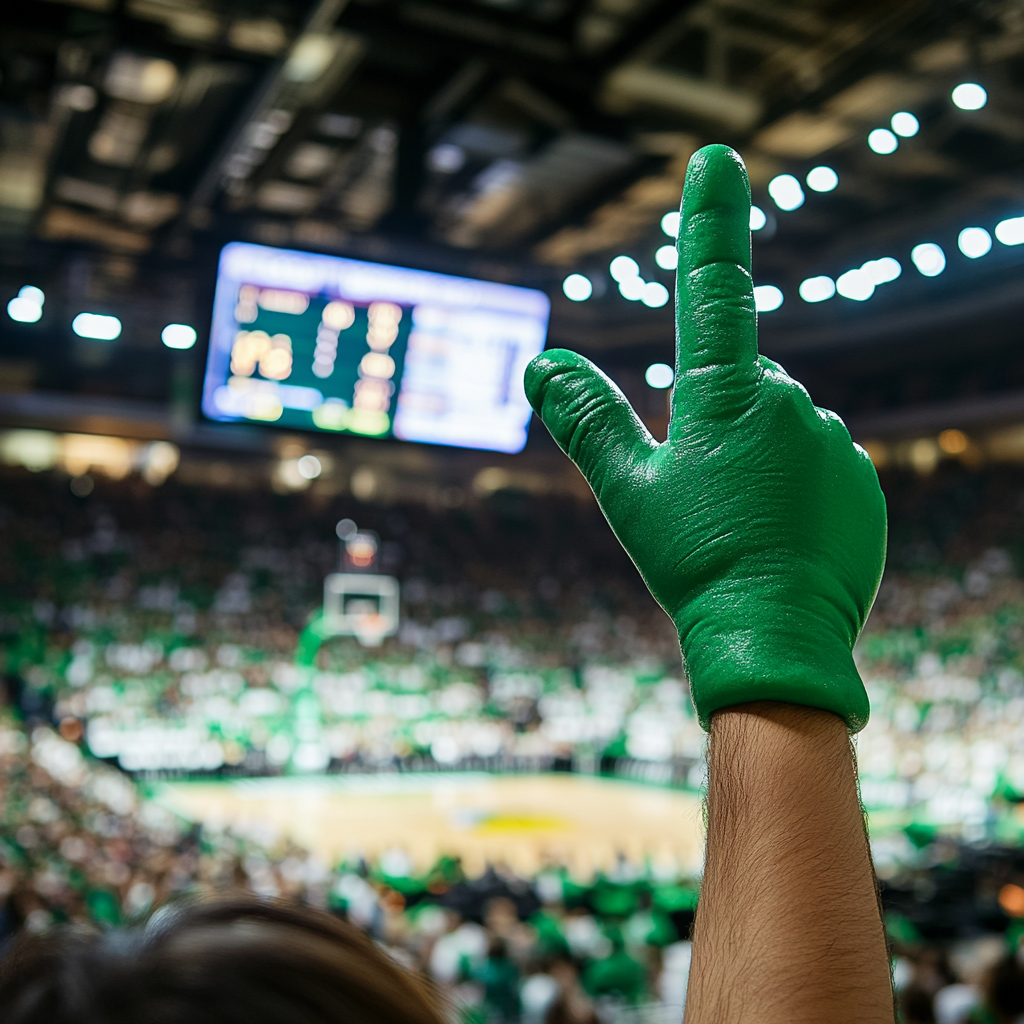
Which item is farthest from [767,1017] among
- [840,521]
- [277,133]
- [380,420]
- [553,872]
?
[277,133]

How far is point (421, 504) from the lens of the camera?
24.6 m

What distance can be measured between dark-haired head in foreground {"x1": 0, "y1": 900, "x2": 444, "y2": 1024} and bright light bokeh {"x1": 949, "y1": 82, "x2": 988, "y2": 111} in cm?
643

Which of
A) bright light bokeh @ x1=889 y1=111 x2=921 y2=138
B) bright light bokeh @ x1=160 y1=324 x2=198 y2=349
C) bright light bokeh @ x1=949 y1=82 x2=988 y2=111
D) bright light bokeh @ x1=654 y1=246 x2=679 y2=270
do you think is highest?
bright light bokeh @ x1=160 y1=324 x2=198 y2=349

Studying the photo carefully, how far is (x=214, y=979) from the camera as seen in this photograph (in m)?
0.56

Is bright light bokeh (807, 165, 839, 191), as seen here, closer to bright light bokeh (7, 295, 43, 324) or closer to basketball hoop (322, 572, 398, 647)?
bright light bokeh (7, 295, 43, 324)

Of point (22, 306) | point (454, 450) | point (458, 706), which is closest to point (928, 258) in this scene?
point (454, 450)

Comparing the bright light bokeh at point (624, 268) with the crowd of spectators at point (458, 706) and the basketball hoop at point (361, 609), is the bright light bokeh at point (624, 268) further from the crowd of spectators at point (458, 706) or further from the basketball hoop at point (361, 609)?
the basketball hoop at point (361, 609)

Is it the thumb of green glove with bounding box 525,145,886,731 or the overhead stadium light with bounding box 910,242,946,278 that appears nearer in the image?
the thumb of green glove with bounding box 525,145,886,731

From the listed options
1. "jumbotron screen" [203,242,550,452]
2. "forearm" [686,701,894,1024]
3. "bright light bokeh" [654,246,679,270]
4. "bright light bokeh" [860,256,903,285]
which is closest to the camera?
"forearm" [686,701,894,1024]

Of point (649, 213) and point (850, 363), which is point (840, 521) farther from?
point (850, 363)

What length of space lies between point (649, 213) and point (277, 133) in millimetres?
5540

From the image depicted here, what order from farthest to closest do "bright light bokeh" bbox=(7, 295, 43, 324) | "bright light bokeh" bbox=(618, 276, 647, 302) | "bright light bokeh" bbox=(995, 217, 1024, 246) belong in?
"bright light bokeh" bbox=(7, 295, 43, 324)
"bright light bokeh" bbox=(618, 276, 647, 302)
"bright light bokeh" bbox=(995, 217, 1024, 246)

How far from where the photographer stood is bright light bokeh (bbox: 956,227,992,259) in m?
6.54

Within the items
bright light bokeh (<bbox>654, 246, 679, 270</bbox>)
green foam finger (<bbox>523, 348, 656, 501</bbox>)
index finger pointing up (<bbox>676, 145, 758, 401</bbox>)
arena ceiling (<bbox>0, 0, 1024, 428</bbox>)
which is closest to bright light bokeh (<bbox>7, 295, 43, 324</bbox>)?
arena ceiling (<bbox>0, 0, 1024, 428</bbox>)
